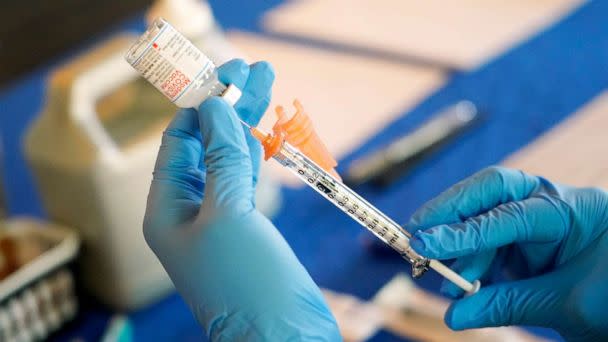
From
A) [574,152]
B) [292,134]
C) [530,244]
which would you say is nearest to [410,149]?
[574,152]

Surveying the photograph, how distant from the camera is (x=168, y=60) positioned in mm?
624

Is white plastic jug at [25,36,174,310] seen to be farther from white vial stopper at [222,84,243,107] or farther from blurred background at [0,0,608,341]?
white vial stopper at [222,84,243,107]

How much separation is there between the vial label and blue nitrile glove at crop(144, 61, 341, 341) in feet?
0.13

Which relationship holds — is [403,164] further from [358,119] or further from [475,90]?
[475,90]

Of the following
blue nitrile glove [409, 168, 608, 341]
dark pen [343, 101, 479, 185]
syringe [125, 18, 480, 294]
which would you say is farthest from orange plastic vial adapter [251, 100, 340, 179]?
dark pen [343, 101, 479, 185]

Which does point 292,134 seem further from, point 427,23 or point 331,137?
point 427,23

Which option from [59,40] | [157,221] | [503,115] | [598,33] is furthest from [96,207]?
[59,40]

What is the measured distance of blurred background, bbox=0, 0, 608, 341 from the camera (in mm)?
997

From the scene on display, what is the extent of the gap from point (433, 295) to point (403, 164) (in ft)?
0.94

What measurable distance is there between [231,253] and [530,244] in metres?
0.34

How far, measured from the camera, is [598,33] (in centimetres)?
155

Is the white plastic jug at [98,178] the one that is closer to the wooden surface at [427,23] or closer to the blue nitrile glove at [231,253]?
the blue nitrile glove at [231,253]

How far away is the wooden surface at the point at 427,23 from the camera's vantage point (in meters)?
1.54

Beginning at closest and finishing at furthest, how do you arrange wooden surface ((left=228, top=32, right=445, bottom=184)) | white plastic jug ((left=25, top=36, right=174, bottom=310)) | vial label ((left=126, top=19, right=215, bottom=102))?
vial label ((left=126, top=19, right=215, bottom=102)), white plastic jug ((left=25, top=36, right=174, bottom=310)), wooden surface ((left=228, top=32, right=445, bottom=184))
